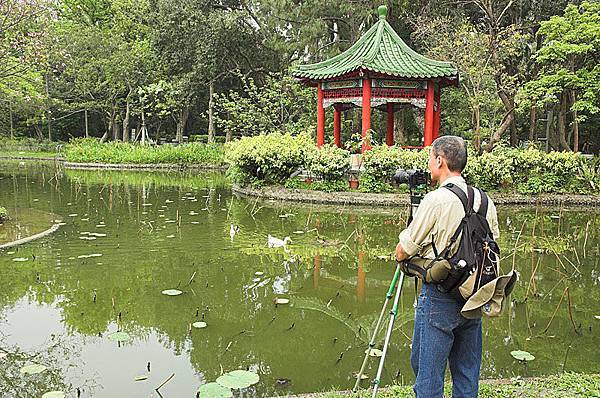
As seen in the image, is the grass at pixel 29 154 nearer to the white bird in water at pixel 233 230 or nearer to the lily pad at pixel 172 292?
the white bird in water at pixel 233 230

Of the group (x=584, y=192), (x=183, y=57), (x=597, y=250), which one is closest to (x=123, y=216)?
(x=597, y=250)

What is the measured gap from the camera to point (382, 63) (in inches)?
555

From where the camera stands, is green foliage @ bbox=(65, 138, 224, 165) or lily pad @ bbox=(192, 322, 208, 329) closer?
lily pad @ bbox=(192, 322, 208, 329)

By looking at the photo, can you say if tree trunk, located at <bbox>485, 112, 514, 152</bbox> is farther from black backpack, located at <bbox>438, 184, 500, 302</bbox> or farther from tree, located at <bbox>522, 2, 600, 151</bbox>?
black backpack, located at <bbox>438, 184, 500, 302</bbox>

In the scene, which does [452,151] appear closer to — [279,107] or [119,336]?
[119,336]

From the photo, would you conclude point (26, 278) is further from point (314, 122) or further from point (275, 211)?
point (314, 122)

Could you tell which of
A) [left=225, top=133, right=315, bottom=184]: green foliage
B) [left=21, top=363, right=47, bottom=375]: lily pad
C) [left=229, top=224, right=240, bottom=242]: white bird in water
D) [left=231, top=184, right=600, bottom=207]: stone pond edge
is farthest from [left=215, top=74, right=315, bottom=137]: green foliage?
[left=21, top=363, right=47, bottom=375]: lily pad

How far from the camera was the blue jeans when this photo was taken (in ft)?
8.07

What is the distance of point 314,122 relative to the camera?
69.6ft

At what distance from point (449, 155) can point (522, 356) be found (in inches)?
88.4

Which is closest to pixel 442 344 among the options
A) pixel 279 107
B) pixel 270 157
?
pixel 270 157

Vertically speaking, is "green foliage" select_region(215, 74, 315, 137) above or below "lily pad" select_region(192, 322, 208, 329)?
above

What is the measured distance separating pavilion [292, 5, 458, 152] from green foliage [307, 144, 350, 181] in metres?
1.00

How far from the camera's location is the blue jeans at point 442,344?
2.46 metres
